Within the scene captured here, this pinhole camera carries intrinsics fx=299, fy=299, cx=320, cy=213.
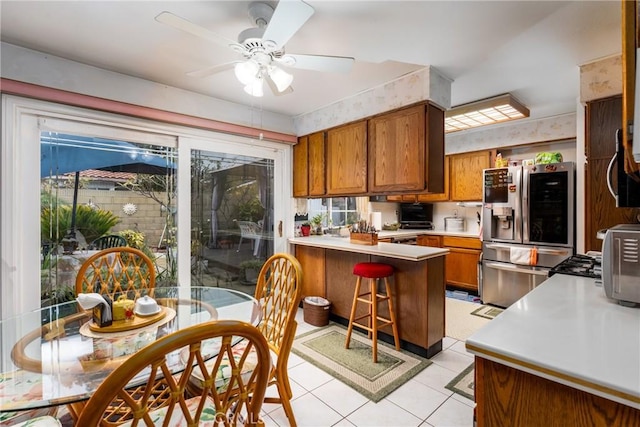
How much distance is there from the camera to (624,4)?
32.8 inches

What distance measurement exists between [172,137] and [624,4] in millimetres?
3135

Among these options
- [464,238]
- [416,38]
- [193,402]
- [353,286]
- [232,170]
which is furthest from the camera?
[464,238]

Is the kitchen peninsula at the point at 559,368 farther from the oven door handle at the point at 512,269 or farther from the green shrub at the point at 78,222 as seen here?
the green shrub at the point at 78,222

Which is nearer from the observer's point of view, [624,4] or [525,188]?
[624,4]

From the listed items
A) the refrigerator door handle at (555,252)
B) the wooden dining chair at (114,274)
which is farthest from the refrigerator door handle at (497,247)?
the wooden dining chair at (114,274)

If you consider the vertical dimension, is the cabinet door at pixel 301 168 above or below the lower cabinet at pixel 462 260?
above

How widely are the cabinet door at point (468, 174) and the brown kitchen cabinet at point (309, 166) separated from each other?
2.39 m

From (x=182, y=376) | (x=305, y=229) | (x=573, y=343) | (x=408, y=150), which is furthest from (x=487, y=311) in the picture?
(x=182, y=376)

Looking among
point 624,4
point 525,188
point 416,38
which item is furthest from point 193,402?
point 525,188

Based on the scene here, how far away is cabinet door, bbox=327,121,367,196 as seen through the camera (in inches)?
124

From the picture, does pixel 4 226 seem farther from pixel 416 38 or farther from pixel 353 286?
pixel 416 38

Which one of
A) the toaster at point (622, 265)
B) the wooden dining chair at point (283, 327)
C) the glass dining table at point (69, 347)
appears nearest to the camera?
the glass dining table at point (69, 347)

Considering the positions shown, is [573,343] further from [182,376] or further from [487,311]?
[487,311]

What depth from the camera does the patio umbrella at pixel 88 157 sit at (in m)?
2.34
